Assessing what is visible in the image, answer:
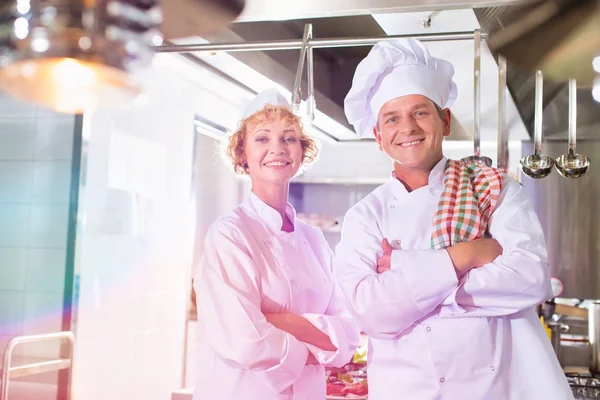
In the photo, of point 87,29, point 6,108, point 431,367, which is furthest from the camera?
point 6,108

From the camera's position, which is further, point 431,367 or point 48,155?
point 48,155

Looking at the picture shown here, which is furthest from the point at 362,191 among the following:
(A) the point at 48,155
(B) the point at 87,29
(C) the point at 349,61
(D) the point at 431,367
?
(B) the point at 87,29

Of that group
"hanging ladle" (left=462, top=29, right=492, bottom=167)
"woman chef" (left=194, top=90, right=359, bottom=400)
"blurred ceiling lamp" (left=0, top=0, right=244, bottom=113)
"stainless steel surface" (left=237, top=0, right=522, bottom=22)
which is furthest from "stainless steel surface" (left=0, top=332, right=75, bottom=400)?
"blurred ceiling lamp" (left=0, top=0, right=244, bottom=113)

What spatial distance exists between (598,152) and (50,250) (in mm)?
3529

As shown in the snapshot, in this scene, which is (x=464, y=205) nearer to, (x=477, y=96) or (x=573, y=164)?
(x=477, y=96)

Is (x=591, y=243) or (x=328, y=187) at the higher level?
(x=328, y=187)

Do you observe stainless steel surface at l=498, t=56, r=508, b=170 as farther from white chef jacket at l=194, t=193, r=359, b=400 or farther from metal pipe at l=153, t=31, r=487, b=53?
white chef jacket at l=194, t=193, r=359, b=400

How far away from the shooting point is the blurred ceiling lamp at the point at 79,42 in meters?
0.66

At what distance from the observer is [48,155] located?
3.06 m

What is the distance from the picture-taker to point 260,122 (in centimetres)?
206

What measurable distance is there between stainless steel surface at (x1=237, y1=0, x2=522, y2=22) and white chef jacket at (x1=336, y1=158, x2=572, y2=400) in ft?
1.66

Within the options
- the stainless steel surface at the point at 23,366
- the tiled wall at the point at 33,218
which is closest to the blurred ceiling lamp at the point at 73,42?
the stainless steel surface at the point at 23,366

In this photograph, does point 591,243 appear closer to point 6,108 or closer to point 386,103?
point 386,103

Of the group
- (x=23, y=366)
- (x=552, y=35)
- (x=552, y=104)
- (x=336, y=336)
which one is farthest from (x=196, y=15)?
(x=552, y=104)
